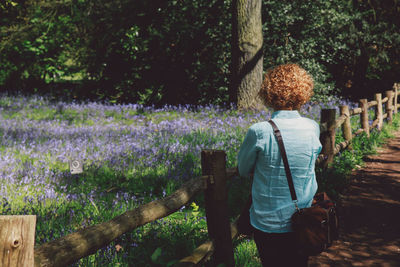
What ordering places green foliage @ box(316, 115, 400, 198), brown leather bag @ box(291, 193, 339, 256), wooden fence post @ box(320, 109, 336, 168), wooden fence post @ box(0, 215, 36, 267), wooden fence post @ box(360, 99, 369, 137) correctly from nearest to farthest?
wooden fence post @ box(0, 215, 36, 267) → brown leather bag @ box(291, 193, 339, 256) → green foliage @ box(316, 115, 400, 198) → wooden fence post @ box(320, 109, 336, 168) → wooden fence post @ box(360, 99, 369, 137)

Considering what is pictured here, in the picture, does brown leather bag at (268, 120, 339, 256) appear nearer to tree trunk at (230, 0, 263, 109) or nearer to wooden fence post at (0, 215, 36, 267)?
wooden fence post at (0, 215, 36, 267)

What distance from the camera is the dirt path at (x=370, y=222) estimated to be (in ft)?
14.2

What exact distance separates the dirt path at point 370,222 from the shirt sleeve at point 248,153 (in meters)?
2.21

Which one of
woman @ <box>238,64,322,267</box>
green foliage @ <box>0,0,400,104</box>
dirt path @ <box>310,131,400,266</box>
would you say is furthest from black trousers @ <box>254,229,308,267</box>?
green foliage @ <box>0,0,400,104</box>

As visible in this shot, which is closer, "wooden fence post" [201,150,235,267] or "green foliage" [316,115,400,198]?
"wooden fence post" [201,150,235,267]

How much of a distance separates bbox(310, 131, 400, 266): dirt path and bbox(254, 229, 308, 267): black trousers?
6.05 ft

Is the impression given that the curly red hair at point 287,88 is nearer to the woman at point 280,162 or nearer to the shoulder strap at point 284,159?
the woman at point 280,162

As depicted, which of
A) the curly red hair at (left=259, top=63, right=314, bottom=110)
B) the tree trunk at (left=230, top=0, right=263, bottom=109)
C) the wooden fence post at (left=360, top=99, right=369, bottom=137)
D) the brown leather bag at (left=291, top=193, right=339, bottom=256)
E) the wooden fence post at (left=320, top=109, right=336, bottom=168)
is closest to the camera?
the brown leather bag at (left=291, top=193, right=339, bottom=256)

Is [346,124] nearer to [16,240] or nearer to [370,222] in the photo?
[370,222]

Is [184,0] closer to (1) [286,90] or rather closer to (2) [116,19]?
(2) [116,19]

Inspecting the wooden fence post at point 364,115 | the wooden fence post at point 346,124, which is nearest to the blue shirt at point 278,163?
the wooden fence post at point 346,124

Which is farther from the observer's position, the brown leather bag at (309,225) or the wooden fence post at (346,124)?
the wooden fence post at (346,124)

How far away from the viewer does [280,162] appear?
247cm

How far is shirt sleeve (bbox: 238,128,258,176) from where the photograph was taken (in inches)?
97.3
